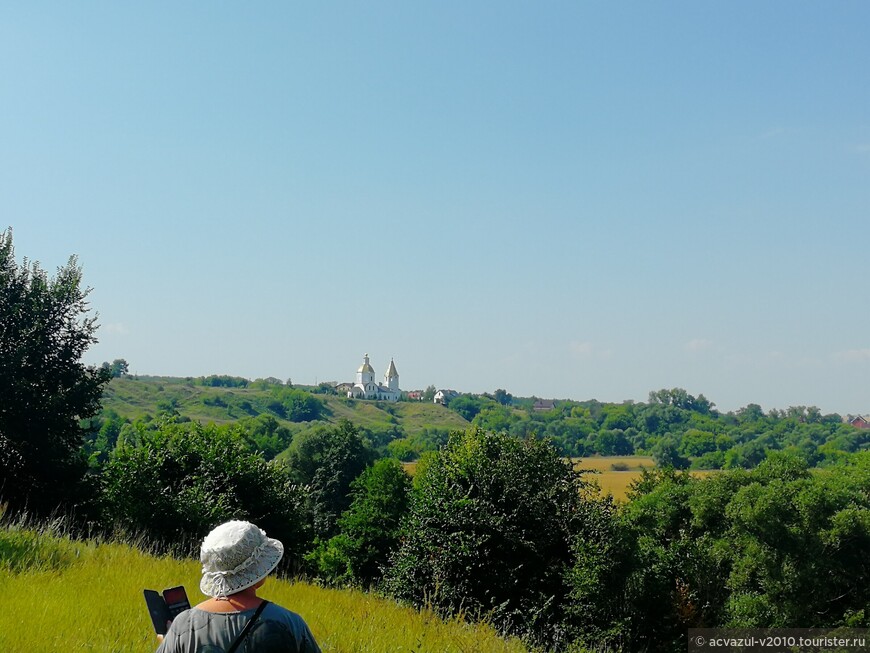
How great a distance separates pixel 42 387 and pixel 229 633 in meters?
22.7

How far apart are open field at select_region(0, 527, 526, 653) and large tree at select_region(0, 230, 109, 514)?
13573mm

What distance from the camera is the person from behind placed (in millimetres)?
3344

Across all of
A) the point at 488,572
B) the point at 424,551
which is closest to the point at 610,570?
the point at 488,572

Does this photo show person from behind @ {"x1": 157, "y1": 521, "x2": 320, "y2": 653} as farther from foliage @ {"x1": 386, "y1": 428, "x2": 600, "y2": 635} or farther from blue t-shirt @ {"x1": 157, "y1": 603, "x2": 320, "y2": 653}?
foliage @ {"x1": 386, "y1": 428, "x2": 600, "y2": 635}

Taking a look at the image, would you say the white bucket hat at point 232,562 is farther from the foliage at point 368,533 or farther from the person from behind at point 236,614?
the foliage at point 368,533

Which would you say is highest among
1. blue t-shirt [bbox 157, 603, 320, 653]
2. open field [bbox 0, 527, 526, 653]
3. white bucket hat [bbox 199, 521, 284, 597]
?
white bucket hat [bbox 199, 521, 284, 597]

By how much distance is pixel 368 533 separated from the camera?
47.4 m

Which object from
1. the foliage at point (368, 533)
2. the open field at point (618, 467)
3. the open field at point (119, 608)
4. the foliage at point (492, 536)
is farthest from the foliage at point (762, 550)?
the open field at point (618, 467)

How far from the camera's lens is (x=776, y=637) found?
29844 millimetres

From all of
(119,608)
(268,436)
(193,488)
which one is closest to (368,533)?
(193,488)

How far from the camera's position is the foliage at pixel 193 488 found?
22.1 meters

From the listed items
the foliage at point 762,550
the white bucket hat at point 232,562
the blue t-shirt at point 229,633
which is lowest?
the foliage at point 762,550

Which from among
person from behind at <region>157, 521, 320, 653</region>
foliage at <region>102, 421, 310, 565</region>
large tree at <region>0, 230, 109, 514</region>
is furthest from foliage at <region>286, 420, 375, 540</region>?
person from behind at <region>157, 521, 320, 653</region>

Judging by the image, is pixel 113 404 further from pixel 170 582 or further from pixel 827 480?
pixel 170 582
